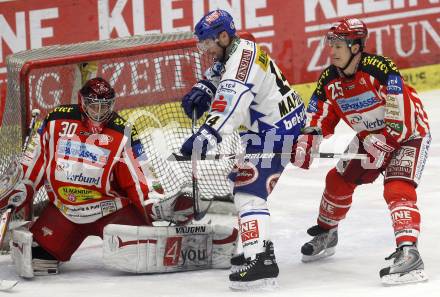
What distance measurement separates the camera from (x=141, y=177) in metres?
6.65

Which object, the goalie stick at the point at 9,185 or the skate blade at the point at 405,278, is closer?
the skate blade at the point at 405,278

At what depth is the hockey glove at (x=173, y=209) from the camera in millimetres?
6645

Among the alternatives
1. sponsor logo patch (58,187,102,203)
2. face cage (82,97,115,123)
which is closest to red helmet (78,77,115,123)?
face cage (82,97,115,123)

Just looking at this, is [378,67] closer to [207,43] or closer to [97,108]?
[207,43]

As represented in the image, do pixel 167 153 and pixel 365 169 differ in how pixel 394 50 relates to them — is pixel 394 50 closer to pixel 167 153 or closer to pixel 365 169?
pixel 167 153

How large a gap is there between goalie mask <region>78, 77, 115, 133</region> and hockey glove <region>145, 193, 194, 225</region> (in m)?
0.47

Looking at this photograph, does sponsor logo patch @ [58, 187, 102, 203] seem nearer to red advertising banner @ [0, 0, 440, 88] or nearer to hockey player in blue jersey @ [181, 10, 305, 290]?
hockey player in blue jersey @ [181, 10, 305, 290]

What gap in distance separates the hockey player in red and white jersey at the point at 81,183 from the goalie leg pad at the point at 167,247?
14 centimetres

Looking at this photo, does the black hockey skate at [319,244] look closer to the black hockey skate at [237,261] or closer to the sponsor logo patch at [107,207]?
the black hockey skate at [237,261]

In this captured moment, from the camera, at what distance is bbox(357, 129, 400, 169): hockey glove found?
6.29 metres

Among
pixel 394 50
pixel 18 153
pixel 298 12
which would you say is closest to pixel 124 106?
pixel 18 153

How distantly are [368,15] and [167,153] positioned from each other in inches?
133

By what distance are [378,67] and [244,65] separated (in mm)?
636

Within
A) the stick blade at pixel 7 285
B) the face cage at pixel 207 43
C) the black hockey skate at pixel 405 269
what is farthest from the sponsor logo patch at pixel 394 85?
the stick blade at pixel 7 285
